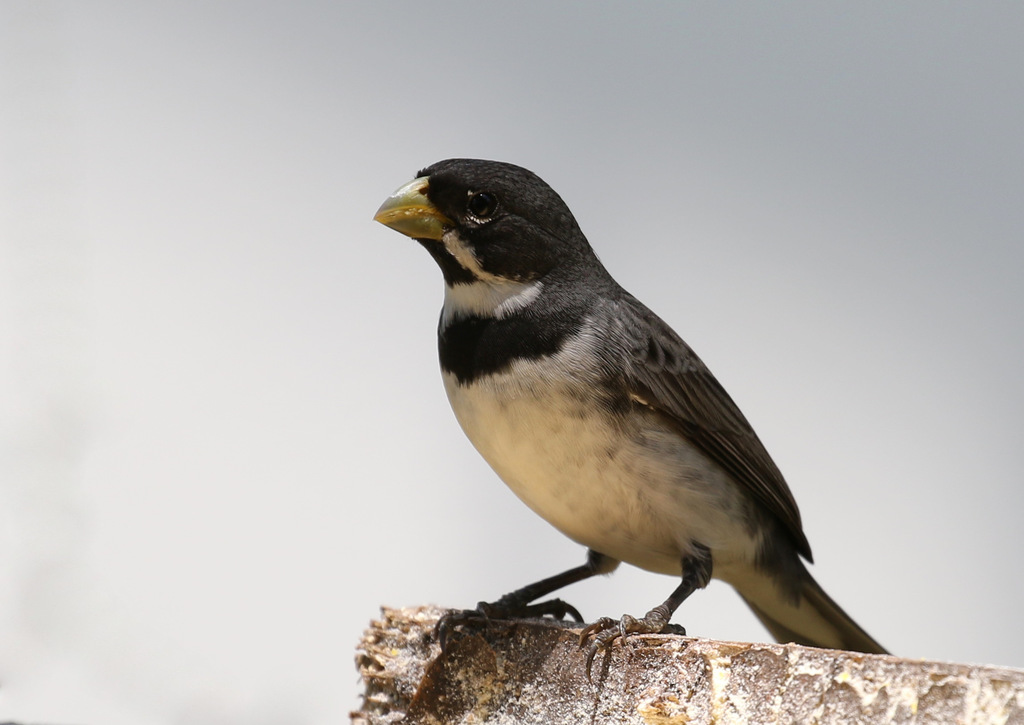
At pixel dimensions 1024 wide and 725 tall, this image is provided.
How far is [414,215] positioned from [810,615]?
4.82 feet

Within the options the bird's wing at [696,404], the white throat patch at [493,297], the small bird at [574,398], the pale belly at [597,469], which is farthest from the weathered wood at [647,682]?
the white throat patch at [493,297]

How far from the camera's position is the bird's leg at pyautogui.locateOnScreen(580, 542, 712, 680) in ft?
6.13

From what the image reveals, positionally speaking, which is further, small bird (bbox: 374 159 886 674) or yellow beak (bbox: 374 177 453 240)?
yellow beak (bbox: 374 177 453 240)

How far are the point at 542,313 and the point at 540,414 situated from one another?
0.25 m

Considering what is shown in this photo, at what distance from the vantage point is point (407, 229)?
228 centimetres

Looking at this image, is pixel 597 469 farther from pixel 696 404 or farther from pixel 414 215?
pixel 414 215

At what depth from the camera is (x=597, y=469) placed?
7.07ft

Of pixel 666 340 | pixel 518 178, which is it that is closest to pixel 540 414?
pixel 666 340

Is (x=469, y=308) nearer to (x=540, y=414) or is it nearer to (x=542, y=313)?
(x=542, y=313)

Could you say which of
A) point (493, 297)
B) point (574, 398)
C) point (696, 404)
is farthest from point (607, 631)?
point (493, 297)

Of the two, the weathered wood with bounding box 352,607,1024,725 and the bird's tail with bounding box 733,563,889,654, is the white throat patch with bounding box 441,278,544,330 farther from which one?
the bird's tail with bounding box 733,563,889,654

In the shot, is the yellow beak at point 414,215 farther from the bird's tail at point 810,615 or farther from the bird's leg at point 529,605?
the bird's tail at point 810,615

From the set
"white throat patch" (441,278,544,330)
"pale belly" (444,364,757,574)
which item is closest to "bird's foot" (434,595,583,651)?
"pale belly" (444,364,757,574)

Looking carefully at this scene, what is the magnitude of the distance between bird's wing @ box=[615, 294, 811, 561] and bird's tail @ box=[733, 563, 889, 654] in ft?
0.58
